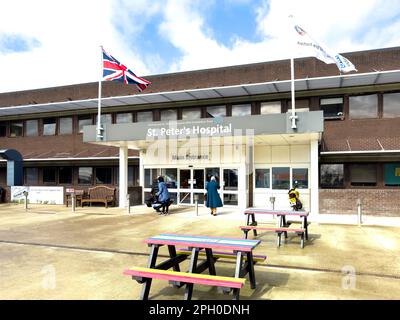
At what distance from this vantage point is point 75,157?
65.0 ft

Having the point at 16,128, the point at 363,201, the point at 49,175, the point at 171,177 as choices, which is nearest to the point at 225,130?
the point at 171,177

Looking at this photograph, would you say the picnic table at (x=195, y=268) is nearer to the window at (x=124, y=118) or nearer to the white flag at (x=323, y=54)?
the white flag at (x=323, y=54)

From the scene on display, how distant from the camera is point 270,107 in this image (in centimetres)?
1708

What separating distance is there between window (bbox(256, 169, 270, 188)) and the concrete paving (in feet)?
16.9

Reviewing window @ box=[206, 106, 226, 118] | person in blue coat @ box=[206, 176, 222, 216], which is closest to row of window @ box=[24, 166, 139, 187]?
window @ box=[206, 106, 226, 118]

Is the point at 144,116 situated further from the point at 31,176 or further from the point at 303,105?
the point at 303,105

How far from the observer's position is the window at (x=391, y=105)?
15.1 meters

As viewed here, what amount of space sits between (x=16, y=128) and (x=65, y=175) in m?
5.81

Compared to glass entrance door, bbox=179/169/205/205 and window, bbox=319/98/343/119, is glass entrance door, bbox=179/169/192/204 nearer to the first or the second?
glass entrance door, bbox=179/169/205/205

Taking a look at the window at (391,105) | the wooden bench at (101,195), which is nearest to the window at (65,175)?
the wooden bench at (101,195)

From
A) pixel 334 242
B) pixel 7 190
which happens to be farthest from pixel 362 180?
pixel 7 190

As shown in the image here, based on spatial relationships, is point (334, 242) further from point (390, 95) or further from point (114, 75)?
point (114, 75)

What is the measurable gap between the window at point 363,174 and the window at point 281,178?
2917 mm
